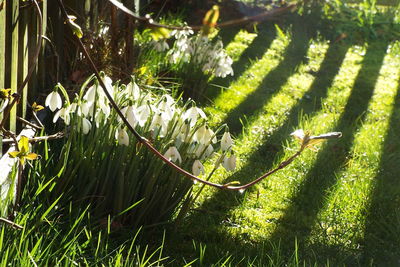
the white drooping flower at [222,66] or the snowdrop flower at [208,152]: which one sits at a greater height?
the snowdrop flower at [208,152]

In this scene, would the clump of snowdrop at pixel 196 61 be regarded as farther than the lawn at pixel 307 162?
Yes

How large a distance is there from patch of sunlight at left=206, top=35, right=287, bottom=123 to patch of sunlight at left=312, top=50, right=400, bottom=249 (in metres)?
0.98

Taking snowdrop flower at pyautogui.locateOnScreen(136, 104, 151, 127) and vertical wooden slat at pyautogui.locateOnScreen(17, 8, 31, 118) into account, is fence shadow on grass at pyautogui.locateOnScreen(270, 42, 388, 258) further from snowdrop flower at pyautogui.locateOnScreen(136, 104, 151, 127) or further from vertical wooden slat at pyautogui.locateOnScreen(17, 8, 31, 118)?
vertical wooden slat at pyautogui.locateOnScreen(17, 8, 31, 118)

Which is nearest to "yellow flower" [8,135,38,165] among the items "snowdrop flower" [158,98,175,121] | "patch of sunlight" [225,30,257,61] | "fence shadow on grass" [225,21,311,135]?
"snowdrop flower" [158,98,175,121]

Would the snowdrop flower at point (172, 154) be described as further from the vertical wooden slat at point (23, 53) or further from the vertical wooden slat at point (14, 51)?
the vertical wooden slat at point (23, 53)

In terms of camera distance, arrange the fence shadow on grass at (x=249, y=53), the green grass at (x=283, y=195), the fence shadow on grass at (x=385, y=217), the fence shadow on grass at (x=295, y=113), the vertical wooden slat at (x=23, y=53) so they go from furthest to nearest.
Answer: the fence shadow on grass at (x=249, y=53) < the fence shadow on grass at (x=295, y=113) < the fence shadow on grass at (x=385, y=217) < the vertical wooden slat at (x=23, y=53) < the green grass at (x=283, y=195)

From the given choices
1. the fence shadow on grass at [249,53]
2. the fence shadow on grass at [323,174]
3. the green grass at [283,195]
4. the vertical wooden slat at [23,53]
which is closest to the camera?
the green grass at [283,195]

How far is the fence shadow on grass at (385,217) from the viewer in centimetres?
309

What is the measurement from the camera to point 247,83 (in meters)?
5.61

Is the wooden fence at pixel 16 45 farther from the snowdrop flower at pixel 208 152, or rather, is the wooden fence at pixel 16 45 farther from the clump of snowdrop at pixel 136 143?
the snowdrop flower at pixel 208 152

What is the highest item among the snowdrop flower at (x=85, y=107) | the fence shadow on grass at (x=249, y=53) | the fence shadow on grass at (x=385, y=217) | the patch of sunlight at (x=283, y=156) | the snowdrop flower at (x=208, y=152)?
the snowdrop flower at (x=85, y=107)

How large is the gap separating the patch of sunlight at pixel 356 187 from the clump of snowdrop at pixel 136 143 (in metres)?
0.82

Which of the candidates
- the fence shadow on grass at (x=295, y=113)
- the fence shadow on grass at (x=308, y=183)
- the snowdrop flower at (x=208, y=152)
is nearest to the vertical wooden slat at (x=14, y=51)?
the snowdrop flower at (x=208, y=152)

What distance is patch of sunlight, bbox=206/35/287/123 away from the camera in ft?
16.0
